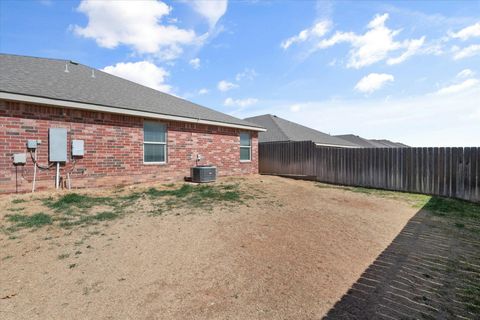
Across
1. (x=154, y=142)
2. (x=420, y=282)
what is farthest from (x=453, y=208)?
(x=154, y=142)

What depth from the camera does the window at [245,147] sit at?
1472cm

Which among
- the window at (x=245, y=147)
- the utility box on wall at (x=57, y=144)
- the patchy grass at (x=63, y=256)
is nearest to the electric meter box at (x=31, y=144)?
the utility box on wall at (x=57, y=144)

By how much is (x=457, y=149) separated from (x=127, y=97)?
1287cm

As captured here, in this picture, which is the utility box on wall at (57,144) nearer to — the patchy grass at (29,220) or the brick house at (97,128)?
the brick house at (97,128)

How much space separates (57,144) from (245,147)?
9.18 m

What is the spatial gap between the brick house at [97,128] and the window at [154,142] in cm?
4

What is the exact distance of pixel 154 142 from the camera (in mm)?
10531

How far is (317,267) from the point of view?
364cm

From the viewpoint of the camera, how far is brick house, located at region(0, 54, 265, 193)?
7.45 metres

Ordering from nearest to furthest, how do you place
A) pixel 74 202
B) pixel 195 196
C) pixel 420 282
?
1. pixel 420 282
2. pixel 74 202
3. pixel 195 196

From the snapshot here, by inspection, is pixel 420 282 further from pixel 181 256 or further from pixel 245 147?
pixel 245 147

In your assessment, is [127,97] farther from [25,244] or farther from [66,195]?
[25,244]

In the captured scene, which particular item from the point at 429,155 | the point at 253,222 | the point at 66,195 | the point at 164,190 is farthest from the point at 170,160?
the point at 429,155

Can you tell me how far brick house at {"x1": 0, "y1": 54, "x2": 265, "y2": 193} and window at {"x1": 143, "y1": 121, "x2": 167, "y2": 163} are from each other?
41mm
